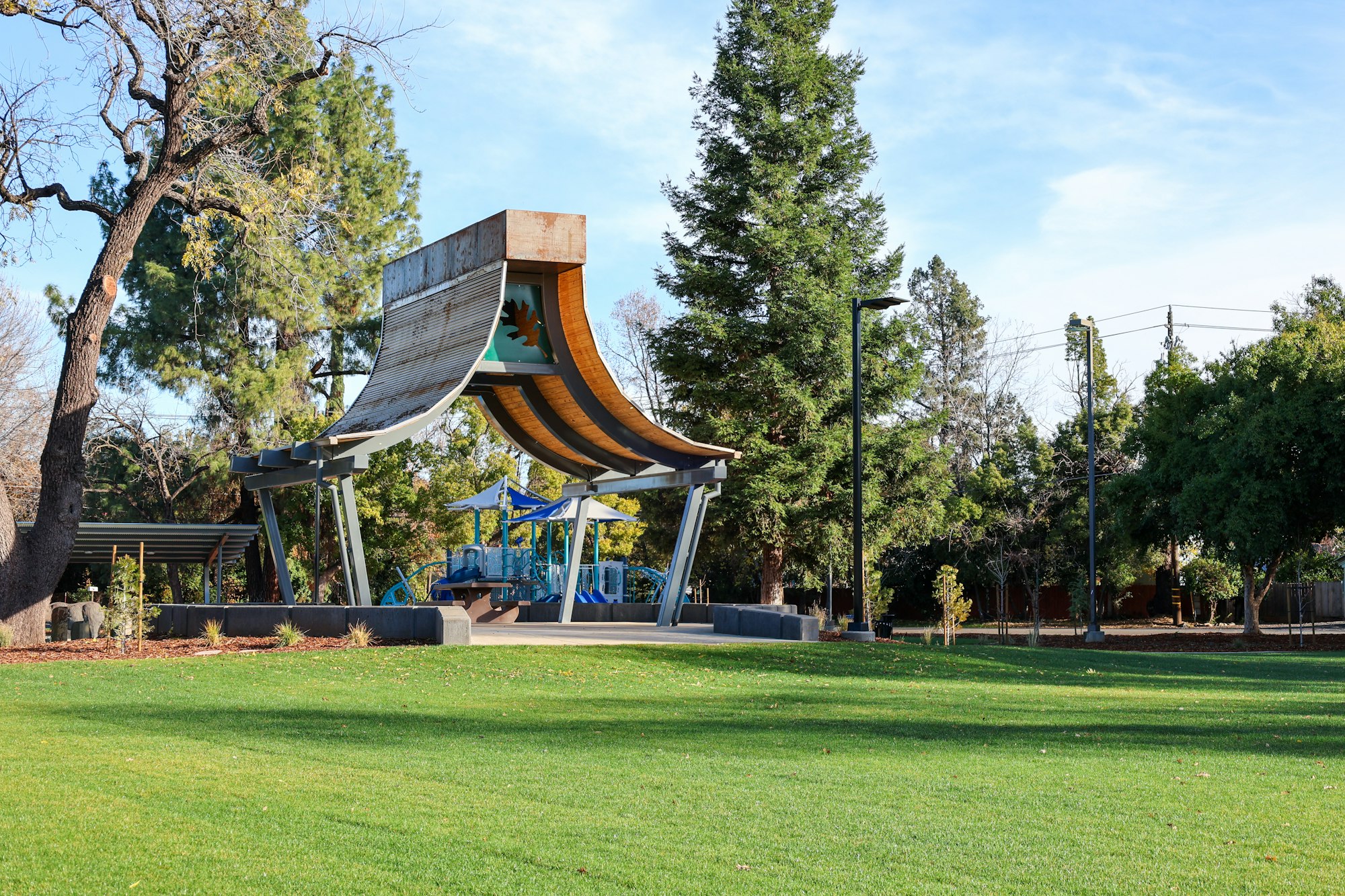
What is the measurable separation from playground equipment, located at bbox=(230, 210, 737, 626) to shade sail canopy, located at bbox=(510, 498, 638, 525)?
380cm

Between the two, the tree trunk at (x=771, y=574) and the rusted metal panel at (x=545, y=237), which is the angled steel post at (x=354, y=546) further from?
the tree trunk at (x=771, y=574)

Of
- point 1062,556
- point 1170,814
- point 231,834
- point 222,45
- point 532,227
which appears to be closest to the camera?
point 231,834

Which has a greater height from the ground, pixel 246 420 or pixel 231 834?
pixel 246 420

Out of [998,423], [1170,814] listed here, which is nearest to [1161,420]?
[998,423]

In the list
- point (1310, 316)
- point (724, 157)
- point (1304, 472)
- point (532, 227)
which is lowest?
point (1304, 472)

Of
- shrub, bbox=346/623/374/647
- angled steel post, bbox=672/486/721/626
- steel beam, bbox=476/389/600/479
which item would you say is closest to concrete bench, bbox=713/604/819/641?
angled steel post, bbox=672/486/721/626

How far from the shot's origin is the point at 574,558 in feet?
83.4

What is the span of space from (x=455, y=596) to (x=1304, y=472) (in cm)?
2095

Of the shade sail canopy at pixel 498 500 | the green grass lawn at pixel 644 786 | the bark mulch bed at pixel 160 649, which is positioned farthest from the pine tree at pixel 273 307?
the green grass lawn at pixel 644 786

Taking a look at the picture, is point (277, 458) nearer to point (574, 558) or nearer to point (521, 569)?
point (574, 558)

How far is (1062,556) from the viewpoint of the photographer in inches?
1832

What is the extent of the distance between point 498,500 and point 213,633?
13.4m

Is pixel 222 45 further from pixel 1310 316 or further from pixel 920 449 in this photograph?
pixel 1310 316

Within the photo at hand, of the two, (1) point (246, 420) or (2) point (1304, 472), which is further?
(1) point (246, 420)
